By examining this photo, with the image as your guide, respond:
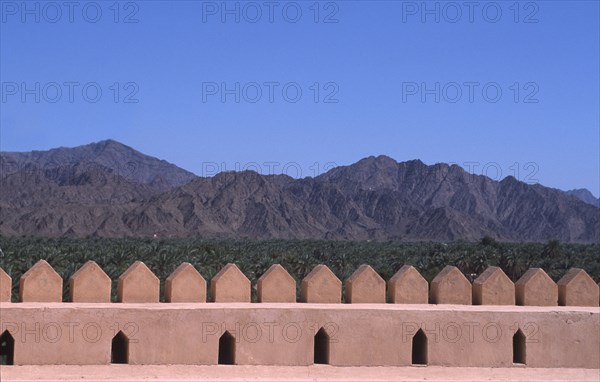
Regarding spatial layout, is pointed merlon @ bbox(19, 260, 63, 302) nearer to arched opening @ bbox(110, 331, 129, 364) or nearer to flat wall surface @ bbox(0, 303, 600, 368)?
flat wall surface @ bbox(0, 303, 600, 368)

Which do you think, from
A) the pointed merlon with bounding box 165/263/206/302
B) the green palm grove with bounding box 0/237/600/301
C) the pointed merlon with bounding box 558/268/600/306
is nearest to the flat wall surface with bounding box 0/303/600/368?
the pointed merlon with bounding box 165/263/206/302

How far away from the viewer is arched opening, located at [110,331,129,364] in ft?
21.8

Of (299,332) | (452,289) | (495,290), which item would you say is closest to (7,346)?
(299,332)

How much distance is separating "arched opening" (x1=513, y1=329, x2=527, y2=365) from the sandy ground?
12 centimetres

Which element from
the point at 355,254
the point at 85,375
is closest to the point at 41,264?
the point at 85,375

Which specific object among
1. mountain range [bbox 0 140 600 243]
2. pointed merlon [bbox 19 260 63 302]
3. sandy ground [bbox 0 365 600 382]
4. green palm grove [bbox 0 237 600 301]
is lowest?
sandy ground [bbox 0 365 600 382]

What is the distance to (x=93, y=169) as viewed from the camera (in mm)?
123438

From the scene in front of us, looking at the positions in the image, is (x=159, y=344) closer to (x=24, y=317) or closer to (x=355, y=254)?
(x=24, y=317)

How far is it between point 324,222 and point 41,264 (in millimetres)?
107119

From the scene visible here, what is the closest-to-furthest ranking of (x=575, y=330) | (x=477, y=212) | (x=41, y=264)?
(x=41, y=264) → (x=575, y=330) → (x=477, y=212)

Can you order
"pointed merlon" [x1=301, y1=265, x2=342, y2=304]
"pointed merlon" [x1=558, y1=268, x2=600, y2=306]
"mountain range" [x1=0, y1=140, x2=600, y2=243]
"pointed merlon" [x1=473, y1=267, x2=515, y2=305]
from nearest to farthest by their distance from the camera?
"pointed merlon" [x1=301, y1=265, x2=342, y2=304], "pointed merlon" [x1=473, y1=267, x2=515, y2=305], "pointed merlon" [x1=558, y1=268, x2=600, y2=306], "mountain range" [x1=0, y1=140, x2=600, y2=243]

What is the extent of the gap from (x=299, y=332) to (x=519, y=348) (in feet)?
6.19

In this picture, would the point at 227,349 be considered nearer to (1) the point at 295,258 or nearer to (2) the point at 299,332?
(2) the point at 299,332

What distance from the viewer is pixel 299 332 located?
270 inches
